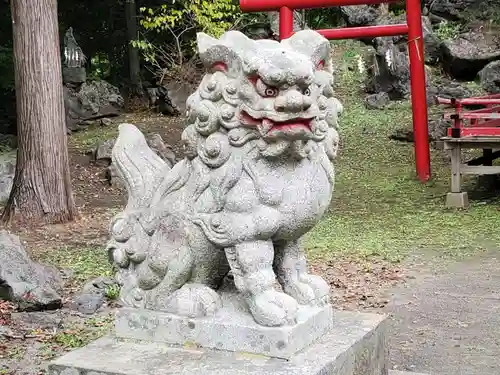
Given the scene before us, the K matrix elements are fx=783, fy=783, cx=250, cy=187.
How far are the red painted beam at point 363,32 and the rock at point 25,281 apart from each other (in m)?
5.46

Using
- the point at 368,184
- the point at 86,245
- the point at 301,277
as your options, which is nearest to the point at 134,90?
the point at 368,184

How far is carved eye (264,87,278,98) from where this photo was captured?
2.64 meters

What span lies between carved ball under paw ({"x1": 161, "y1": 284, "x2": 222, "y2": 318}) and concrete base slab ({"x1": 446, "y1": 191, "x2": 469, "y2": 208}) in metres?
6.32

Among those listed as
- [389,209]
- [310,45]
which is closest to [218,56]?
[310,45]

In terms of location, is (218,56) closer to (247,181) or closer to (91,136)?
(247,181)

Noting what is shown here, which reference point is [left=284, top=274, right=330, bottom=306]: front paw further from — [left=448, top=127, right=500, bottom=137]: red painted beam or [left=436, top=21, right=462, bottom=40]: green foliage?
[left=436, top=21, right=462, bottom=40]: green foliage

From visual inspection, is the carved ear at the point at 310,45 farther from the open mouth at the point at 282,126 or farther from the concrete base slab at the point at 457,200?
the concrete base slab at the point at 457,200

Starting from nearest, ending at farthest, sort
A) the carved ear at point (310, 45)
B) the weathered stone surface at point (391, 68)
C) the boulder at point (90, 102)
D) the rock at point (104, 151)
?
the carved ear at point (310, 45)
the rock at point (104, 151)
the weathered stone surface at point (391, 68)
the boulder at point (90, 102)

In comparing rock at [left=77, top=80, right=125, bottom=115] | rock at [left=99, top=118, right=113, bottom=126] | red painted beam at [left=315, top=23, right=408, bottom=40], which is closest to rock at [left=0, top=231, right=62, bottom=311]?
red painted beam at [left=315, top=23, right=408, bottom=40]

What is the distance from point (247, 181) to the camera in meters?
2.70

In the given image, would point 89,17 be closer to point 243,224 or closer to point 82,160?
point 82,160

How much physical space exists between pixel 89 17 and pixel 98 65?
1664 millimetres

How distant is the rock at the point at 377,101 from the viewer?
14.4 meters

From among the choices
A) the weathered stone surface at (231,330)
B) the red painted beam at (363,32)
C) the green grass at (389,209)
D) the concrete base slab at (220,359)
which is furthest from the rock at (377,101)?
the weathered stone surface at (231,330)
